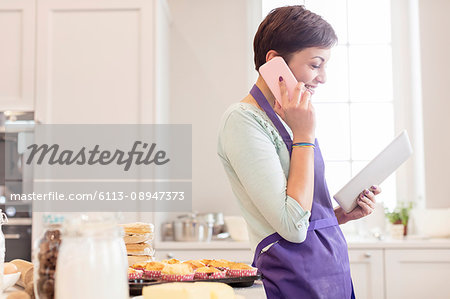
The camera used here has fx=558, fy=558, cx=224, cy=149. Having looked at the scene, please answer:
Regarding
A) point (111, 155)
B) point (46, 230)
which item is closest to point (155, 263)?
point (46, 230)

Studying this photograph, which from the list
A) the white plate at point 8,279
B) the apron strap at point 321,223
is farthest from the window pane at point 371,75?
the white plate at point 8,279

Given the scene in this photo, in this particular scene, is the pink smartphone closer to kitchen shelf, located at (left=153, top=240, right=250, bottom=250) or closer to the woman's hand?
the woman's hand

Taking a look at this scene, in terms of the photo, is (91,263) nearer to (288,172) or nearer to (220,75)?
(288,172)

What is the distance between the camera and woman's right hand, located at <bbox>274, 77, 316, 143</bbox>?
51.4 inches

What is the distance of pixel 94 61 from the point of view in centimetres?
333

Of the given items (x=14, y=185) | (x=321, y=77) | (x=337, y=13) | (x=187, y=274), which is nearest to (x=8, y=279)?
(x=187, y=274)

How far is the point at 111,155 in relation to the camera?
10.9ft

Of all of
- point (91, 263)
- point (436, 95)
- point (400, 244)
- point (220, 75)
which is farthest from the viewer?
point (220, 75)

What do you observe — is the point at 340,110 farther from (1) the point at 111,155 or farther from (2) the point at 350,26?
(1) the point at 111,155

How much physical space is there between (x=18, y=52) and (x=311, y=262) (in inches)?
104

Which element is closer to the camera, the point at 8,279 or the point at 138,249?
the point at 8,279

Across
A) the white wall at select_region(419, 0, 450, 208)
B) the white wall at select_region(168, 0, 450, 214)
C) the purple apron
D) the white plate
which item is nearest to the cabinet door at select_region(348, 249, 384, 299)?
the white wall at select_region(419, 0, 450, 208)

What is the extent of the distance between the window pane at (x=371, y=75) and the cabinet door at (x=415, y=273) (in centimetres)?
126

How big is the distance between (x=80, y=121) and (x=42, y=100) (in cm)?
26
